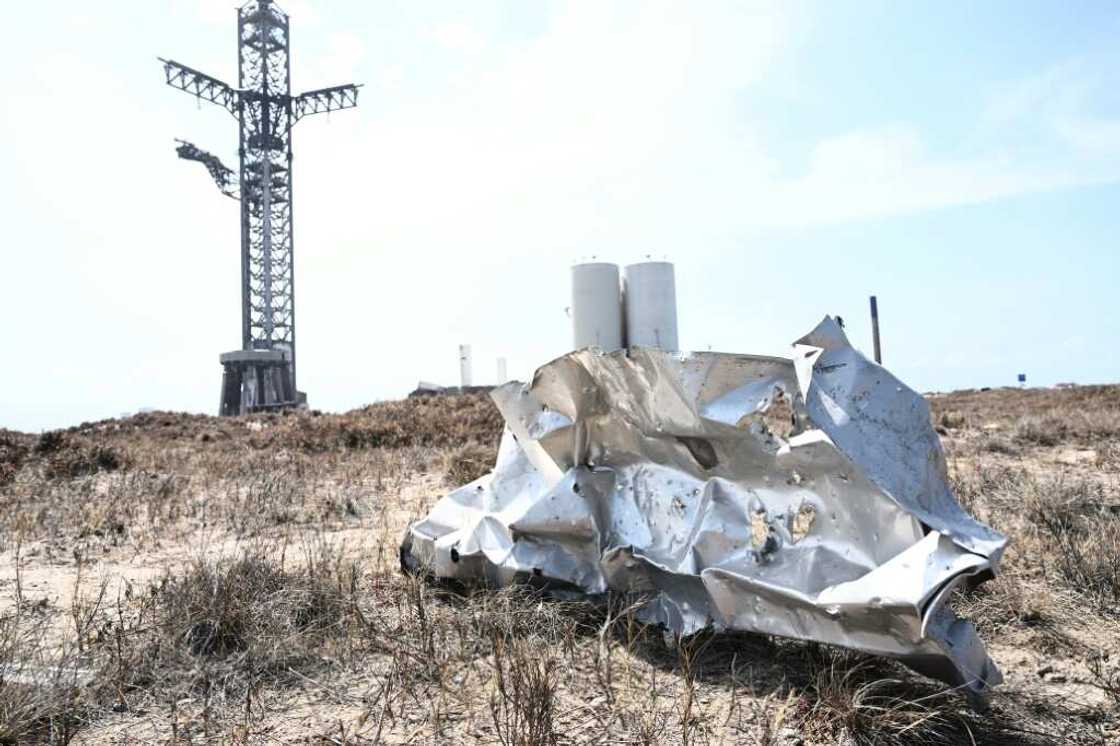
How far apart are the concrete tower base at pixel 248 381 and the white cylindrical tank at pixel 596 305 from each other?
27742mm

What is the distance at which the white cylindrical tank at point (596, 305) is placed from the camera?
4.84m

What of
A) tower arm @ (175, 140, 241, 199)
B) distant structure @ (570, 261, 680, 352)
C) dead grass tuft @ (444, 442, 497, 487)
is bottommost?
dead grass tuft @ (444, 442, 497, 487)

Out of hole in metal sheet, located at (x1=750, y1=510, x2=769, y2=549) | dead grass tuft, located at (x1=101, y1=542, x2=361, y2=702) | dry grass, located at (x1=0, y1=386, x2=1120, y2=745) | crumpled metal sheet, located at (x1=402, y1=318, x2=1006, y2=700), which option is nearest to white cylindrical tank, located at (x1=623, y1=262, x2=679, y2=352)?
crumpled metal sheet, located at (x1=402, y1=318, x2=1006, y2=700)

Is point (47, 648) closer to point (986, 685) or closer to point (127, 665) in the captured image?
point (127, 665)

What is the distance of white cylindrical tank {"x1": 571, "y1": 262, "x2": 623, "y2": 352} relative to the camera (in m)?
4.84

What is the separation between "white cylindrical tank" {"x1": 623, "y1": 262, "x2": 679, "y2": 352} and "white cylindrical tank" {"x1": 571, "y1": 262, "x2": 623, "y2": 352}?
127 mm

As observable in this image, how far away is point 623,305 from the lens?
493 cm

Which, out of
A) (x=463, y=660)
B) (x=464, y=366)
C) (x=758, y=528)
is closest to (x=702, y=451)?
(x=758, y=528)

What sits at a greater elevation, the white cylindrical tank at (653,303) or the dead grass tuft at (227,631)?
the white cylindrical tank at (653,303)

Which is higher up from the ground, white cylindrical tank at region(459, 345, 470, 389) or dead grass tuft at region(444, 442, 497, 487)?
white cylindrical tank at region(459, 345, 470, 389)

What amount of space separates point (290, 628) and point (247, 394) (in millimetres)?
29870

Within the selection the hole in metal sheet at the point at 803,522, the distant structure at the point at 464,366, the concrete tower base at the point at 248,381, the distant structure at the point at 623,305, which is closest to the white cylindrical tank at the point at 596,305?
the distant structure at the point at 623,305

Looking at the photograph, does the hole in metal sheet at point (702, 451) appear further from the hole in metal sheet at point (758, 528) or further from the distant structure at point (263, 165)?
the distant structure at point (263, 165)

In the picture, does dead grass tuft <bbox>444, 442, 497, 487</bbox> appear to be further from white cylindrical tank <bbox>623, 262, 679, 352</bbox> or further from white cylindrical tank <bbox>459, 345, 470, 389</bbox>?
white cylindrical tank <bbox>459, 345, 470, 389</bbox>
